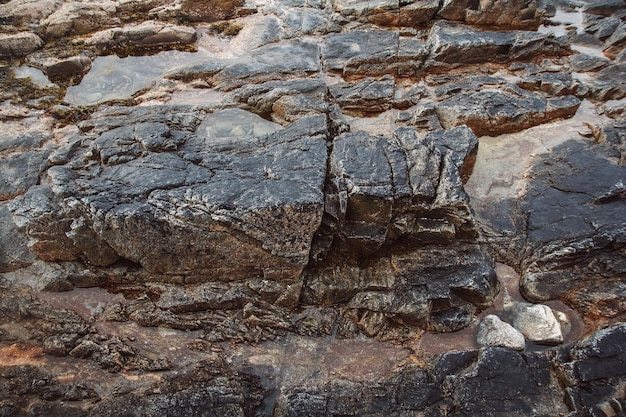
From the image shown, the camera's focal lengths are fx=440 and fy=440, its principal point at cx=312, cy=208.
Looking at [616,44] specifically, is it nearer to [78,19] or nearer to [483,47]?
[483,47]

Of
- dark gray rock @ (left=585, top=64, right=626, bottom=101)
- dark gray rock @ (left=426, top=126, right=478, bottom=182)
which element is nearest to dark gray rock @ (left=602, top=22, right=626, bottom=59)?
dark gray rock @ (left=585, top=64, right=626, bottom=101)

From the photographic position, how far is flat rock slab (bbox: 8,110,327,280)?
7434mm

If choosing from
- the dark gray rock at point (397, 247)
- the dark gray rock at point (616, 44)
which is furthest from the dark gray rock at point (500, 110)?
the dark gray rock at point (616, 44)

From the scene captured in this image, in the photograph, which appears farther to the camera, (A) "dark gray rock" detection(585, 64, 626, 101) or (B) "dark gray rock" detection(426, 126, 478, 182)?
(A) "dark gray rock" detection(585, 64, 626, 101)

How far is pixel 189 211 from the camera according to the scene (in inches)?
293

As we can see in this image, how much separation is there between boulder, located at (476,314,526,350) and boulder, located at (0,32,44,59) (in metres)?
13.4

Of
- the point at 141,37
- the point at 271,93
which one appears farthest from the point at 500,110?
the point at 141,37

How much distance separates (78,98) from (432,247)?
9218 millimetres

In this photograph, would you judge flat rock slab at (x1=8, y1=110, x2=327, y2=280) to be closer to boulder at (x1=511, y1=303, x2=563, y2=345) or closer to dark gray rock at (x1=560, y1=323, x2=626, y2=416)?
boulder at (x1=511, y1=303, x2=563, y2=345)

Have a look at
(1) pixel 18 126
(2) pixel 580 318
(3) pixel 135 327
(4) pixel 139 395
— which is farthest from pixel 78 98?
(2) pixel 580 318

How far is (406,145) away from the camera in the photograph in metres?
8.70

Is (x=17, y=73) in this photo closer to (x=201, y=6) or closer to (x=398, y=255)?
(x=201, y=6)

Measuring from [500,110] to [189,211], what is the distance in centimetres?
752

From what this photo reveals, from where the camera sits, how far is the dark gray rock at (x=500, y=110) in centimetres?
1027
